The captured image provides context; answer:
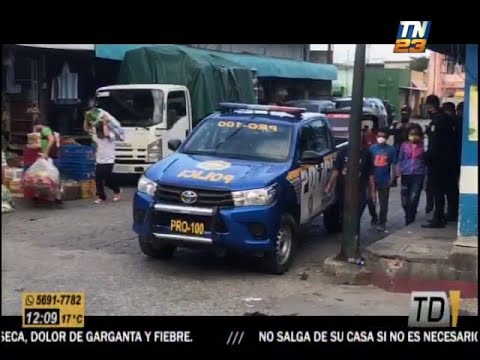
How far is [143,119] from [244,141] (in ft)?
18.7

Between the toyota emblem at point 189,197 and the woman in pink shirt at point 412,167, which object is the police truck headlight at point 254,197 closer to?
the toyota emblem at point 189,197

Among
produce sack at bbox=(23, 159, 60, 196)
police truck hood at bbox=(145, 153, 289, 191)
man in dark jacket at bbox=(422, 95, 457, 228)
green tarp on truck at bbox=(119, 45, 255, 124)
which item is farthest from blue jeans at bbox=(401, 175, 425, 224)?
green tarp on truck at bbox=(119, 45, 255, 124)

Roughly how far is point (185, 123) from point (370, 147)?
16.5ft

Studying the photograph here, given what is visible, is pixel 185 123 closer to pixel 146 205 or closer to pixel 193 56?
pixel 193 56

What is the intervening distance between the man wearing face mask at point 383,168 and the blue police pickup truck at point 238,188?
1.30 m

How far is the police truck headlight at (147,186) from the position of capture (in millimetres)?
7105

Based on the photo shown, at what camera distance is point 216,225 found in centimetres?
677

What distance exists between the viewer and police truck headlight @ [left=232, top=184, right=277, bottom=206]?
6.84 metres

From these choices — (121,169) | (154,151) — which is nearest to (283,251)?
(154,151)

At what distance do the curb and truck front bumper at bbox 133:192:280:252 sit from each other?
771mm

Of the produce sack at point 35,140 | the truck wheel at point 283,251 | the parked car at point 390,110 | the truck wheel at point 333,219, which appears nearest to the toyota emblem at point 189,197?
the truck wheel at point 283,251

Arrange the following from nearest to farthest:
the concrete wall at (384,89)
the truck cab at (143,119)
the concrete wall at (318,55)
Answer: the concrete wall at (318,55)
the truck cab at (143,119)
the concrete wall at (384,89)

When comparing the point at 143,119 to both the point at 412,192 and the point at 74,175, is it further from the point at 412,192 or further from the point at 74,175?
the point at 412,192

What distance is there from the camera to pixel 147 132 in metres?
12.8
